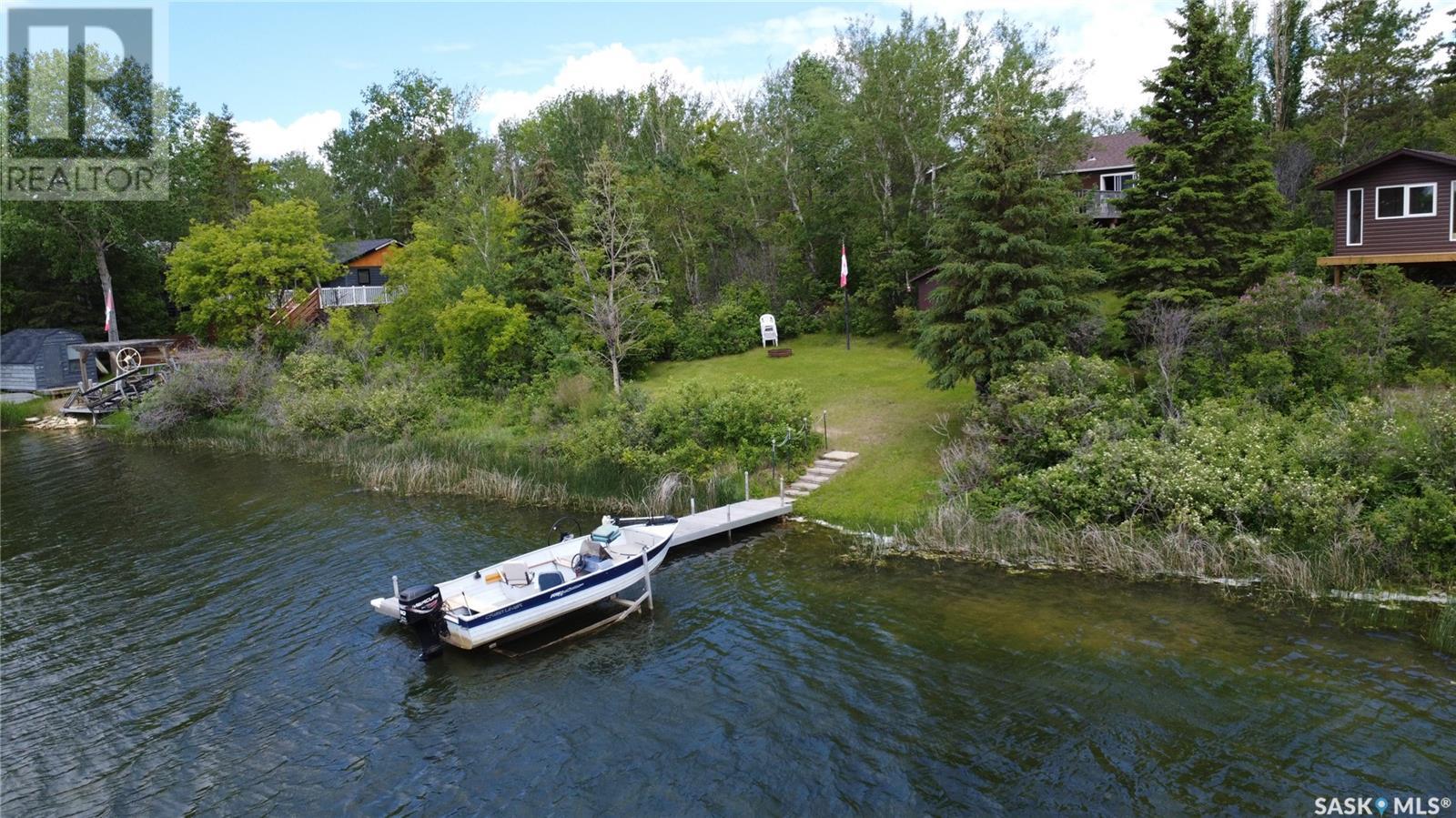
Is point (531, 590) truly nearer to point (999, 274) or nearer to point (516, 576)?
point (516, 576)

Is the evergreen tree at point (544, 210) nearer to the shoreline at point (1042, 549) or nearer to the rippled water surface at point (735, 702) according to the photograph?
the shoreline at point (1042, 549)

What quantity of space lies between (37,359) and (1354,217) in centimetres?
6379

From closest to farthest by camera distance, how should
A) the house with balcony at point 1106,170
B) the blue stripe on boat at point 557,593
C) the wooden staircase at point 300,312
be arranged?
the blue stripe on boat at point 557,593
the house with balcony at point 1106,170
the wooden staircase at point 300,312

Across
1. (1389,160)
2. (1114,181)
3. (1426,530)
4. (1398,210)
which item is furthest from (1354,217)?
(1114,181)

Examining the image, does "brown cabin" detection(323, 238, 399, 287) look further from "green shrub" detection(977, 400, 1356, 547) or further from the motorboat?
"green shrub" detection(977, 400, 1356, 547)

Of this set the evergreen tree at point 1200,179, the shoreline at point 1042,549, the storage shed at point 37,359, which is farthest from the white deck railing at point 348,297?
the evergreen tree at point 1200,179

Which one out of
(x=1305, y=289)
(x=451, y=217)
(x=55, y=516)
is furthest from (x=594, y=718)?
(x=451, y=217)

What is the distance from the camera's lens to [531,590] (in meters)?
17.0

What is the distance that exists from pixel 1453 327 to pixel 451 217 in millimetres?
37856

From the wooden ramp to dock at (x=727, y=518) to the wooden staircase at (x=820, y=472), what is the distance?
0.63 metres

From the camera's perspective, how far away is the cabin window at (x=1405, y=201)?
28188mm

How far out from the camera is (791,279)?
44.0m

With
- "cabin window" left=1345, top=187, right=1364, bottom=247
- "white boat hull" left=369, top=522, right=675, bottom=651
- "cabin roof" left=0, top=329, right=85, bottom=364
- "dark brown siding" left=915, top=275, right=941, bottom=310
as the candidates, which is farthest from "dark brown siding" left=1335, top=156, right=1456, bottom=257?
"cabin roof" left=0, top=329, right=85, bottom=364

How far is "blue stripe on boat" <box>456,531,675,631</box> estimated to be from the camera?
15.8 metres
